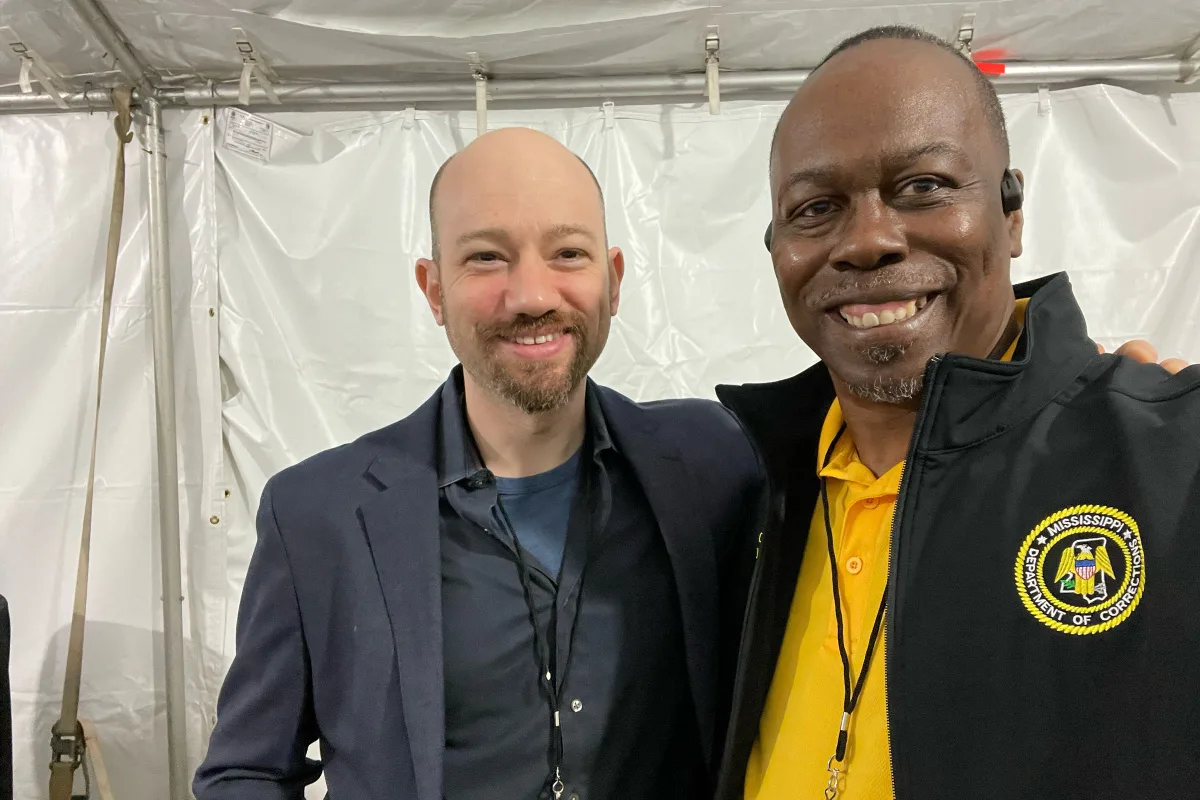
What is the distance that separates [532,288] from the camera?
90cm

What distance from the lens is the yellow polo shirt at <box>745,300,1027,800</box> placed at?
0.61 m

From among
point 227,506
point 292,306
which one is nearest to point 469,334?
point 292,306

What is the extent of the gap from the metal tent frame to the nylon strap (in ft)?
0.20

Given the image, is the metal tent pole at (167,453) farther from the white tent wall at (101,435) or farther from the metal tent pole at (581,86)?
the metal tent pole at (581,86)

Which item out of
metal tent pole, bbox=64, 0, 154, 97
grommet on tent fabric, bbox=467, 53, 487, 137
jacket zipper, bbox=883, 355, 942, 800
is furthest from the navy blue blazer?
metal tent pole, bbox=64, 0, 154, 97

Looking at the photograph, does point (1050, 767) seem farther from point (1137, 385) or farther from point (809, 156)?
point (809, 156)

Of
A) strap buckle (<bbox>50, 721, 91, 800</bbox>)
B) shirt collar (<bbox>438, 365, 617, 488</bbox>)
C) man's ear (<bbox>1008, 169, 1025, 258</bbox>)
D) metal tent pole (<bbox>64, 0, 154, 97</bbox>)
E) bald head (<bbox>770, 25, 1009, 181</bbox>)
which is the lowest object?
strap buckle (<bbox>50, 721, 91, 800</bbox>)

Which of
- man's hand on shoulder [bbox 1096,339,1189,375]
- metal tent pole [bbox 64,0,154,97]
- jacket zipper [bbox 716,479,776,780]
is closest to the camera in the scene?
man's hand on shoulder [bbox 1096,339,1189,375]

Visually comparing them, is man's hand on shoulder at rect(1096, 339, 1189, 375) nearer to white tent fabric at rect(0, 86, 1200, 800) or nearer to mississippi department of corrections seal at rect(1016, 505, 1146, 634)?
mississippi department of corrections seal at rect(1016, 505, 1146, 634)

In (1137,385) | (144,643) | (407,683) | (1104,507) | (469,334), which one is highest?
(469,334)

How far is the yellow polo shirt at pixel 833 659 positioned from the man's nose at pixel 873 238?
0.18 m

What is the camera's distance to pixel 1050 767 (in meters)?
0.49

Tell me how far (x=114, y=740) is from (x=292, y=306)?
1318 millimetres

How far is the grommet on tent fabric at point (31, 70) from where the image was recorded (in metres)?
1.43
